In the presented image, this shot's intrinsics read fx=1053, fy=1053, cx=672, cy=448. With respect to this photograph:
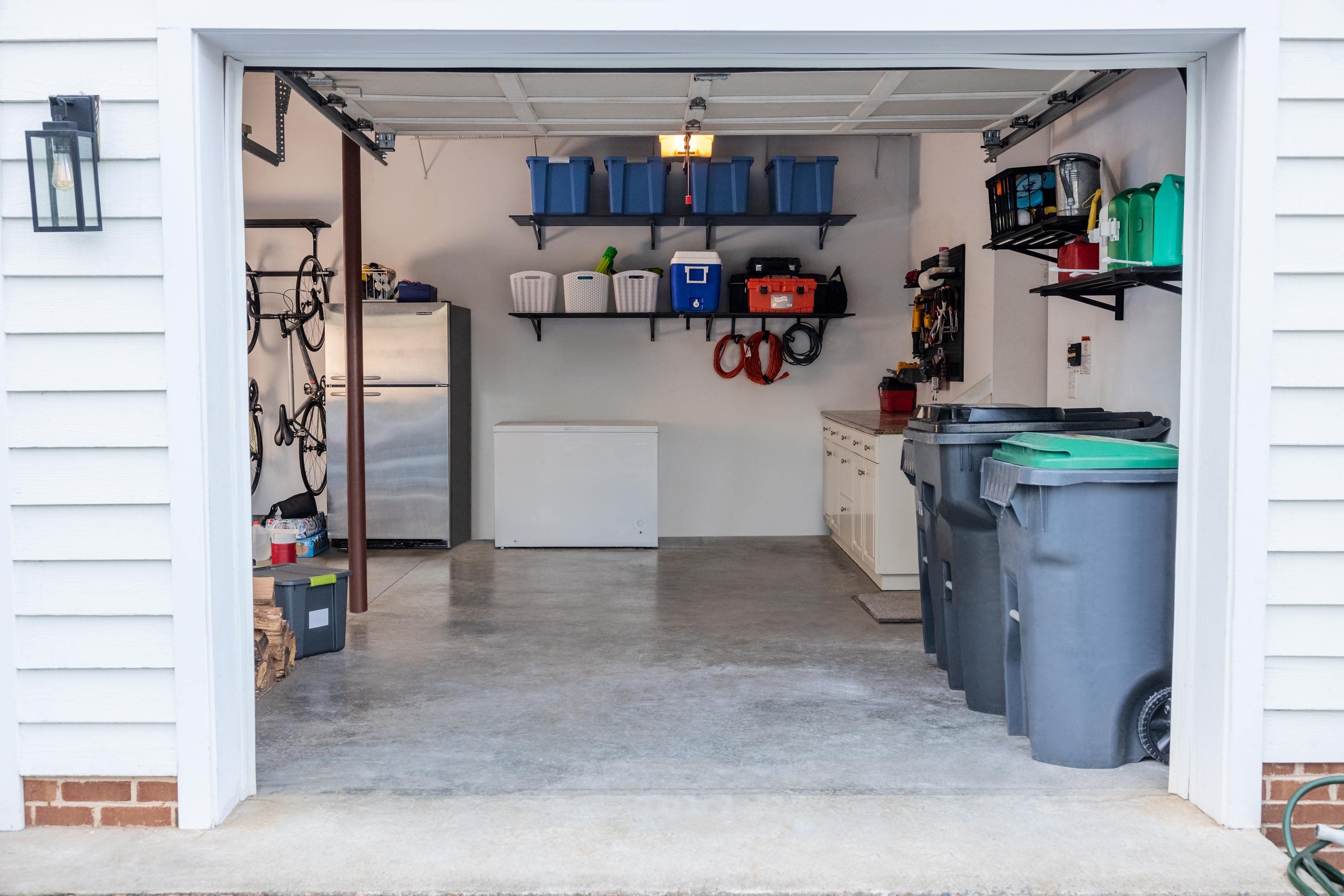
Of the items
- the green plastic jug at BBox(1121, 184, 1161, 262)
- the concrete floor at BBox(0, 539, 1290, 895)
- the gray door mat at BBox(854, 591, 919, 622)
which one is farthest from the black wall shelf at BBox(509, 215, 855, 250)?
the green plastic jug at BBox(1121, 184, 1161, 262)

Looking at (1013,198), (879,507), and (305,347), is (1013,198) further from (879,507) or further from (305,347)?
(305,347)

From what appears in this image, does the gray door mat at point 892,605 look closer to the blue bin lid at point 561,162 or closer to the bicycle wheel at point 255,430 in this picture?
the blue bin lid at point 561,162

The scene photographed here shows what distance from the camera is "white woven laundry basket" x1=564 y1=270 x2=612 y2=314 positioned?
6.97 m


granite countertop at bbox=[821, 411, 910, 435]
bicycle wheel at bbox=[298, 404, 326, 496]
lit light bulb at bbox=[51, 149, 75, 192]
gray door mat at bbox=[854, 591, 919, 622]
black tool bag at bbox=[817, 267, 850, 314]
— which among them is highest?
black tool bag at bbox=[817, 267, 850, 314]

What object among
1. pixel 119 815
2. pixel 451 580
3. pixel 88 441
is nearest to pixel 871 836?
pixel 119 815

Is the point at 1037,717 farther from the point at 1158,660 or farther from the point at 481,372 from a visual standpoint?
the point at 481,372

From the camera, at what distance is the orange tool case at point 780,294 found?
6.90 metres

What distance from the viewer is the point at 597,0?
97.9 inches

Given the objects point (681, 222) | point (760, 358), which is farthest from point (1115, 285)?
point (681, 222)

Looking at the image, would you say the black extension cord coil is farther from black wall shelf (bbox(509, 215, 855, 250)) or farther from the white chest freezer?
the white chest freezer

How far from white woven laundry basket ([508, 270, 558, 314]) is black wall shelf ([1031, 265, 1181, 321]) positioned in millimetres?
3582

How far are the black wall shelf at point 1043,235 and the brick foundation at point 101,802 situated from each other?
340 cm

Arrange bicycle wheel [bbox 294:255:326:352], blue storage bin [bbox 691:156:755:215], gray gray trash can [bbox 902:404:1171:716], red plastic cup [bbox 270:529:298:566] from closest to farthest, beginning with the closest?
gray gray trash can [bbox 902:404:1171:716]
red plastic cup [bbox 270:529:298:566]
blue storage bin [bbox 691:156:755:215]
bicycle wheel [bbox 294:255:326:352]

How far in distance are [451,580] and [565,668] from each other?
80.0 inches
